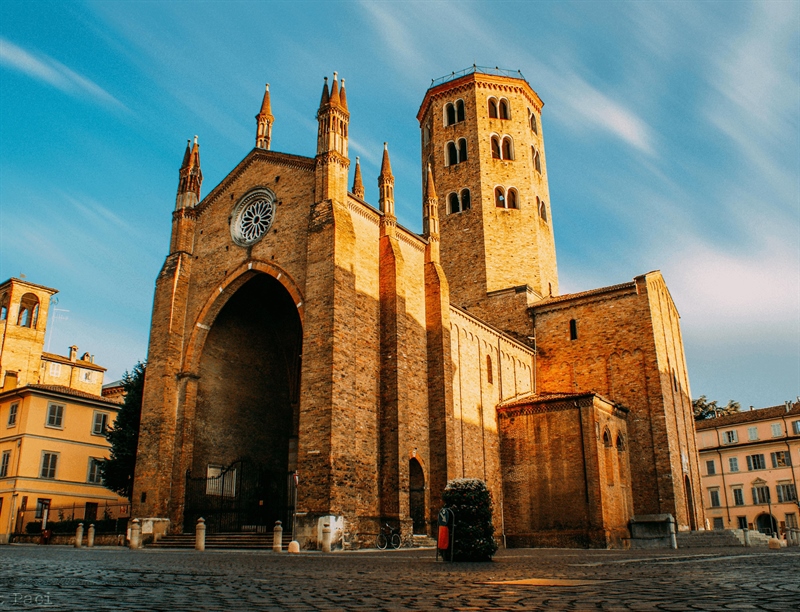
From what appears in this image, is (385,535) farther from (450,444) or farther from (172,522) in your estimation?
(172,522)

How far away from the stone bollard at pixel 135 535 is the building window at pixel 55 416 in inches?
516

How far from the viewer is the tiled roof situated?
48.5 meters

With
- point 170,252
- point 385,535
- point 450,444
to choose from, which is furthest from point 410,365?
point 170,252

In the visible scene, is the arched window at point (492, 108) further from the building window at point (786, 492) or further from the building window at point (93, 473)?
the building window at point (786, 492)

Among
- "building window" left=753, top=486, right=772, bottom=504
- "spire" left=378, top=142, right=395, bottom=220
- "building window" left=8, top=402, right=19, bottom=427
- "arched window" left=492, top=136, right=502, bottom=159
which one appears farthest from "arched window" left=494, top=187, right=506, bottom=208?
"building window" left=753, top=486, right=772, bottom=504

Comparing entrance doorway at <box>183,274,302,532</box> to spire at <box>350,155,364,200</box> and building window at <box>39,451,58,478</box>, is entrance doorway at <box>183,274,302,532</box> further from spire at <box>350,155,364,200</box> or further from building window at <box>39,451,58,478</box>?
building window at <box>39,451,58,478</box>

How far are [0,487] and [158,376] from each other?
13091mm

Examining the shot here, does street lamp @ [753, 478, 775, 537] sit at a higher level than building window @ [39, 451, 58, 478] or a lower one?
lower

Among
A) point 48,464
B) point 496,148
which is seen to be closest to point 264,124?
point 496,148

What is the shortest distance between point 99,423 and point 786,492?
44.7 m

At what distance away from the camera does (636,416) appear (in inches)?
1240

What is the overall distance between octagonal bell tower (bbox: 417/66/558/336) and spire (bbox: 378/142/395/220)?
1132 centimetres

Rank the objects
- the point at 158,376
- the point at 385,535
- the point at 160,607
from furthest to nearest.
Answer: the point at 158,376
the point at 385,535
the point at 160,607

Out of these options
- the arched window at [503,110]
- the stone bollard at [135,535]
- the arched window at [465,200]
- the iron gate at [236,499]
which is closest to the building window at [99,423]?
the iron gate at [236,499]
